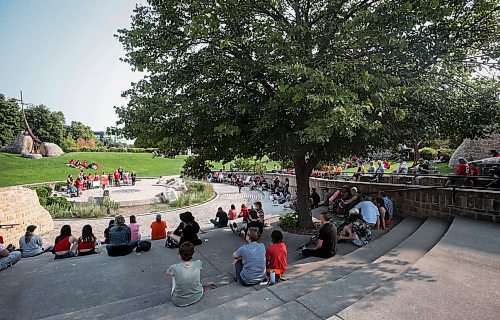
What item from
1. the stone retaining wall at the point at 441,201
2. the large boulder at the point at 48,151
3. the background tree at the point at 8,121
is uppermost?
the background tree at the point at 8,121

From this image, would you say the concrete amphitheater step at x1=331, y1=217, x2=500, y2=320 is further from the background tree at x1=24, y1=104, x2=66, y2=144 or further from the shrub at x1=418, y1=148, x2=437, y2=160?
the background tree at x1=24, y1=104, x2=66, y2=144

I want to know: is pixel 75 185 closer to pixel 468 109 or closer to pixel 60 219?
pixel 60 219

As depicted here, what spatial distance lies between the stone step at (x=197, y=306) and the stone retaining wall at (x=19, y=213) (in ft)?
36.3

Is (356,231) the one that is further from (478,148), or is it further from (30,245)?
(478,148)

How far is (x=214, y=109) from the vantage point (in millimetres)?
7281

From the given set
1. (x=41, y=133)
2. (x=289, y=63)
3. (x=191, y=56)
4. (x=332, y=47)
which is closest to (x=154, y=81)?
(x=191, y=56)

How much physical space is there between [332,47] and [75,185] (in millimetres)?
26666

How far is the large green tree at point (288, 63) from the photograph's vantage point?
626 centimetres

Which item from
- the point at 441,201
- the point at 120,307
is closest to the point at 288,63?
the point at 120,307

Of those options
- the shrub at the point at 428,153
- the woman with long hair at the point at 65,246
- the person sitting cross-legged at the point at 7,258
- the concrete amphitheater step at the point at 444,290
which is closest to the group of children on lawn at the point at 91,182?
the woman with long hair at the point at 65,246

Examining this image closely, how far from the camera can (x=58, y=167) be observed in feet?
131

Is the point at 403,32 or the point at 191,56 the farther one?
the point at 191,56

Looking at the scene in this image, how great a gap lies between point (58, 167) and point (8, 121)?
2775 cm

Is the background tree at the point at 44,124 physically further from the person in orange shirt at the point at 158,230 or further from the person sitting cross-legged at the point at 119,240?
the person sitting cross-legged at the point at 119,240
